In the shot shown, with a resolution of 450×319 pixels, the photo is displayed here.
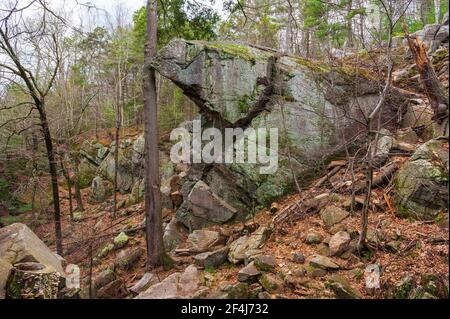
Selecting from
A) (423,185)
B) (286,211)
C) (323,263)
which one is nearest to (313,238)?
(323,263)

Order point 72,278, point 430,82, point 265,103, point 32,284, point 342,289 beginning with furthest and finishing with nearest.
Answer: point 265,103 → point 72,278 → point 430,82 → point 32,284 → point 342,289

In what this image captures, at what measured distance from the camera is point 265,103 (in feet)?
28.6

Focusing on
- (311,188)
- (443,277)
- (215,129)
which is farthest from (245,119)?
(443,277)

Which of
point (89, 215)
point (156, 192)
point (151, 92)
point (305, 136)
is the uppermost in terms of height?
point (151, 92)

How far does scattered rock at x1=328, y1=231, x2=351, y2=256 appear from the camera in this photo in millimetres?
5395

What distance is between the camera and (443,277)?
3.95 metres

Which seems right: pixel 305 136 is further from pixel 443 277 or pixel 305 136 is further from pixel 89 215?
pixel 89 215

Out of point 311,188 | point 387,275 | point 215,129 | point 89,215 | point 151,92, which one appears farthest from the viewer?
point 89,215

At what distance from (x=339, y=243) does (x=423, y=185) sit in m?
1.77

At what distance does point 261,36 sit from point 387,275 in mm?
17541

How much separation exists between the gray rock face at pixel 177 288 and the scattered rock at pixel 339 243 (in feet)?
7.36

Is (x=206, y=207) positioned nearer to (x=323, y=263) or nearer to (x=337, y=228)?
(x=337, y=228)

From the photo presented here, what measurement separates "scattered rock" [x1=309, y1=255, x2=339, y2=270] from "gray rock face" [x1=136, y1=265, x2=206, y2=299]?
1.81 meters

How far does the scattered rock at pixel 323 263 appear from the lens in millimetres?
5031
